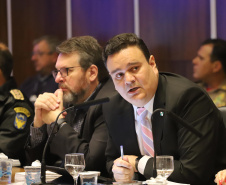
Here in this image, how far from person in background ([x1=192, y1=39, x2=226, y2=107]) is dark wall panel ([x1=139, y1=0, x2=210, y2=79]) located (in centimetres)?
41

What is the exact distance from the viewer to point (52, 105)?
3.15 metres

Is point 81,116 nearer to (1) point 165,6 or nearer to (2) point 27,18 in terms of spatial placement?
(1) point 165,6

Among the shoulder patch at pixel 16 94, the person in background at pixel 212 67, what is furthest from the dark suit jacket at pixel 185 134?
the person in background at pixel 212 67

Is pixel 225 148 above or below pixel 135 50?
below

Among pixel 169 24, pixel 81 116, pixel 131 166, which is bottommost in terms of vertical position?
pixel 131 166

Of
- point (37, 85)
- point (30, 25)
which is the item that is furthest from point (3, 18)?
point (37, 85)

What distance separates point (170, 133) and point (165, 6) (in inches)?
130

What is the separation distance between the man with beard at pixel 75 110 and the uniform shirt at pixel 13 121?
480 millimetres

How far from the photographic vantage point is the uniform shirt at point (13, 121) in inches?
151

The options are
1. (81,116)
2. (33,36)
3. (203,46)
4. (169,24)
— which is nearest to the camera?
(81,116)

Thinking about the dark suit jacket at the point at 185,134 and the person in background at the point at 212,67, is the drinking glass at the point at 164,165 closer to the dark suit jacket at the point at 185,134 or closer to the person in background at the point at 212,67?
the dark suit jacket at the point at 185,134

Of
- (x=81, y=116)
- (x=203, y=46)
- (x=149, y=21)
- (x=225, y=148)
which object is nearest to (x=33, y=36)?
(x=149, y=21)

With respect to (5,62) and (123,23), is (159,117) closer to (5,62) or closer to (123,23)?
(5,62)

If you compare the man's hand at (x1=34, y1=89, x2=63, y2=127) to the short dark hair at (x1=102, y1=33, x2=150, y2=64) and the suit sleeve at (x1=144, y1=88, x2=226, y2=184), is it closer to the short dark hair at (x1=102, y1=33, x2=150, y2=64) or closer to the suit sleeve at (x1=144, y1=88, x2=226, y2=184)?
the short dark hair at (x1=102, y1=33, x2=150, y2=64)
